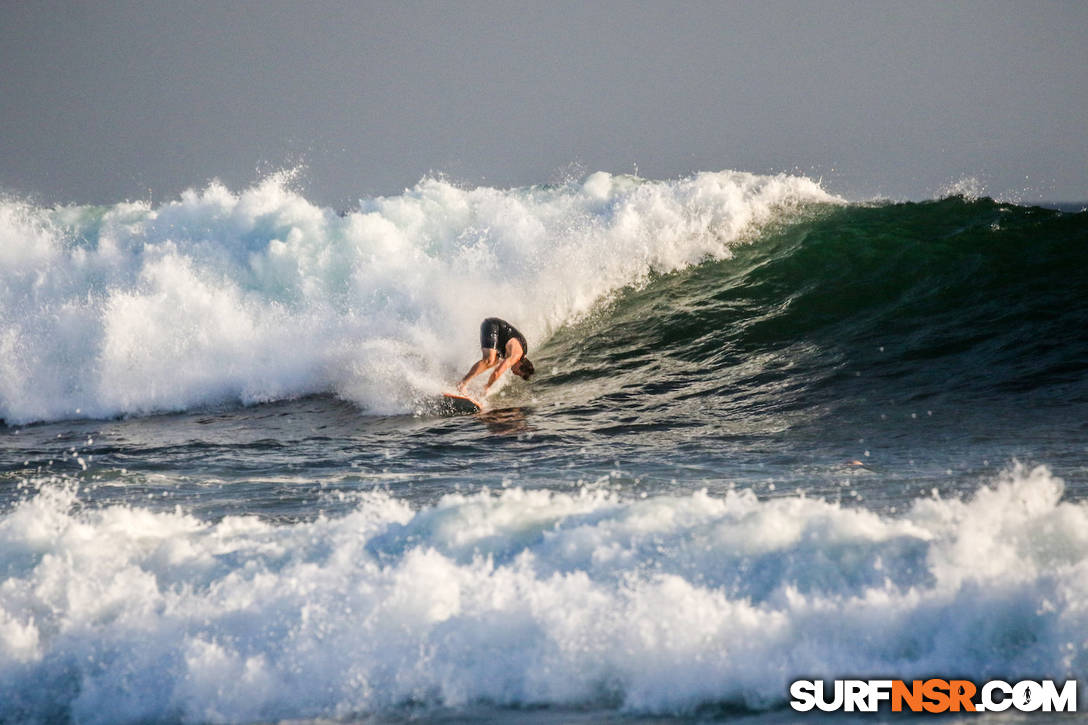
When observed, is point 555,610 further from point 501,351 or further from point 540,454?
point 501,351

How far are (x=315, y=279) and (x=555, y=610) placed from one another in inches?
450

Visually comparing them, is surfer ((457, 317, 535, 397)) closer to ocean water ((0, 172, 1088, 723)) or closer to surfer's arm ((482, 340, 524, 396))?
surfer's arm ((482, 340, 524, 396))

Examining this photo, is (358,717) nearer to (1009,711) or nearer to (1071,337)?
(1009,711)

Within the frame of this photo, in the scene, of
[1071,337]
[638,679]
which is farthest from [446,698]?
[1071,337]

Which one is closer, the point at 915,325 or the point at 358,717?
the point at 358,717

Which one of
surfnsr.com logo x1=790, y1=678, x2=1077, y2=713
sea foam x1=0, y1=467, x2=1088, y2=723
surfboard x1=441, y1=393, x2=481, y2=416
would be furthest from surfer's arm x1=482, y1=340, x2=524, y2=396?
surfnsr.com logo x1=790, y1=678, x2=1077, y2=713

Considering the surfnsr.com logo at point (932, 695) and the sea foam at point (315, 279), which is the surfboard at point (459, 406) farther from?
the surfnsr.com logo at point (932, 695)

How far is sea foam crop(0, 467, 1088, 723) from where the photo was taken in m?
3.95

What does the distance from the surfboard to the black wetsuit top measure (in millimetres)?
1007

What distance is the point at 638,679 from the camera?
3.97m

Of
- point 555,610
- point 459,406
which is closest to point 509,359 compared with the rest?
point 459,406

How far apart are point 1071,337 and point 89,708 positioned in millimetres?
→ 10090

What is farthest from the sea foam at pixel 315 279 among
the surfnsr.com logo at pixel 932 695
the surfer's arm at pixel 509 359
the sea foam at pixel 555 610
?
the surfnsr.com logo at pixel 932 695

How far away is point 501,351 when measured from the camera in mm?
11609
